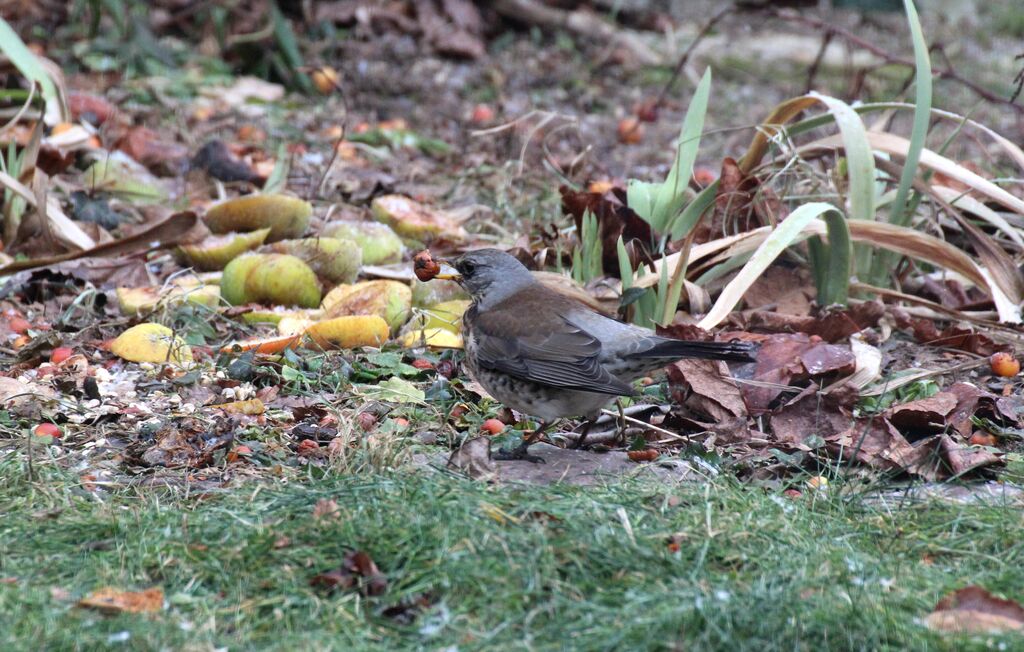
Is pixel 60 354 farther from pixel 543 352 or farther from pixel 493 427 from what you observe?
pixel 543 352

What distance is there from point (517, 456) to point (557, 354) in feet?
1.24

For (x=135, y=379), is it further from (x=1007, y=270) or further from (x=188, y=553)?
(x=1007, y=270)

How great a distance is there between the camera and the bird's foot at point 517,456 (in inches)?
155

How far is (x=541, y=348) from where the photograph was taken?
4.15 meters

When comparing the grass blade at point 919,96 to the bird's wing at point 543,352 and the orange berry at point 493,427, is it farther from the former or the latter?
the orange berry at point 493,427

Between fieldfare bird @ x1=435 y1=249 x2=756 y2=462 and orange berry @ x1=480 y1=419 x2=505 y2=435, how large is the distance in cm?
14

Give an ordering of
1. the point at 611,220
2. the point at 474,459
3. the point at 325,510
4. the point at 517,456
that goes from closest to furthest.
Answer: the point at 325,510, the point at 474,459, the point at 517,456, the point at 611,220

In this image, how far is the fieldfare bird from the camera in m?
3.91

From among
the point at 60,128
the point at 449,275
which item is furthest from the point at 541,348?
the point at 60,128

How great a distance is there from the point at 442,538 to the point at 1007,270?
10.9ft

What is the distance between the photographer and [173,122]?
779 centimetres

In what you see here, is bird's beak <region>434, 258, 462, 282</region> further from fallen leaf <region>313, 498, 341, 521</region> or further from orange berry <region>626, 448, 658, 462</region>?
fallen leaf <region>313, 498, 341, 521</region>

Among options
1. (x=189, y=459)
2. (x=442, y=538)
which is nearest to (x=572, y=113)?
(x=189, y=459)

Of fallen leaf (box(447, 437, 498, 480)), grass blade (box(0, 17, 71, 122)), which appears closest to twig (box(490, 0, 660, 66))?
grass blade (box(0, 17, 71, 122))
